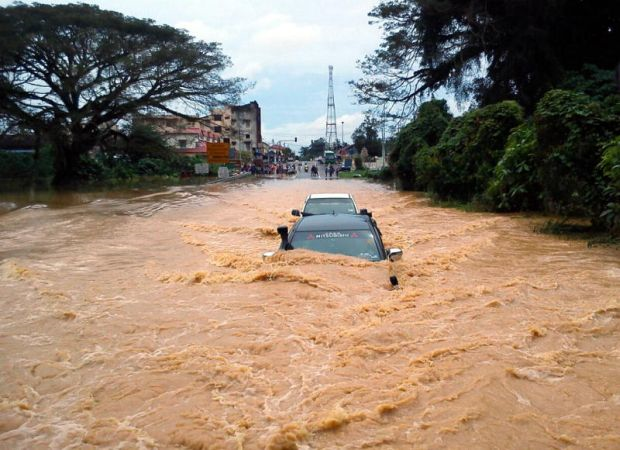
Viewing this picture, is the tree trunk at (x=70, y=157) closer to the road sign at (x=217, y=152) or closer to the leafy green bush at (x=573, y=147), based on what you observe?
the road sign at (x=217, y=152)

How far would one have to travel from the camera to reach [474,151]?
21109 mm

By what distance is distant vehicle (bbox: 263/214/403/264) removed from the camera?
7586 mm

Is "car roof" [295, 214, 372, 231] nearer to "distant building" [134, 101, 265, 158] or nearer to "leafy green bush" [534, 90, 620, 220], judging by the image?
"leafy green bush" [534, 90, 620, 220]

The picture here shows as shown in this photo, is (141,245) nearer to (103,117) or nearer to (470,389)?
(470,389)

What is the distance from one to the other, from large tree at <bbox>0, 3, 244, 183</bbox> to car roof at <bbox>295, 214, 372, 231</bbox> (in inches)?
1047

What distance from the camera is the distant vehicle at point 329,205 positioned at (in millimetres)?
12516

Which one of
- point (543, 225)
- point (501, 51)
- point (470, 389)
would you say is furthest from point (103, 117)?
point (470, 389)

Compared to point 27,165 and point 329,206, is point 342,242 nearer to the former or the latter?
point 329,206

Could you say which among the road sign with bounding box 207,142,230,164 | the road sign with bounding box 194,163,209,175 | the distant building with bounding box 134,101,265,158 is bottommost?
the road sign with bounding box 194,163,209,175

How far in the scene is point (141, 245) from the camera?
12.7m

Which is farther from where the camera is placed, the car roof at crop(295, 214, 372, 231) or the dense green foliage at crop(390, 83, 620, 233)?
the dense green foliage at crop(390, 83, 620, 233)

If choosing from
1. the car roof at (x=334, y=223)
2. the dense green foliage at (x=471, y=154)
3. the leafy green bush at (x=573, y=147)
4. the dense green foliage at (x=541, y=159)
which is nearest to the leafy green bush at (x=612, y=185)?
the dense green foliage at (x=541, y=159)

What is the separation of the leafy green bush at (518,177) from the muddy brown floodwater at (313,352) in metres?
6.39

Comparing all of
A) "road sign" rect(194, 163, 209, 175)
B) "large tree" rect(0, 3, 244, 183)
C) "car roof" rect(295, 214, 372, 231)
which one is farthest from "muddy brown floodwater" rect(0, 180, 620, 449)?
"road sign" rect(194, 163, 209, 175)
